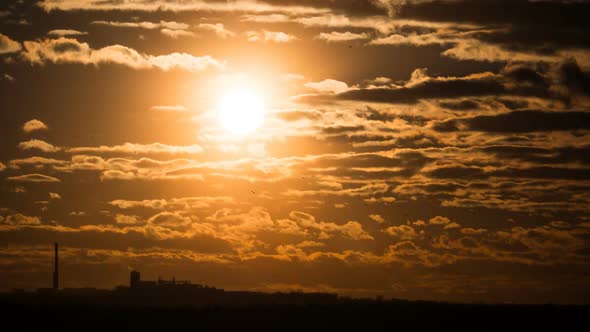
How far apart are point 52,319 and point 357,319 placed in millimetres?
41258

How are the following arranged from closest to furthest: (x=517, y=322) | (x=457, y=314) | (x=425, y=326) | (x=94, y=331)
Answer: (x=94, y=331)
(x=425, y=326)
(x=517, y=322)
(x=457, y=314)

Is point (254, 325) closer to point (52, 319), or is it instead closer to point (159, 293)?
point (52, 319)

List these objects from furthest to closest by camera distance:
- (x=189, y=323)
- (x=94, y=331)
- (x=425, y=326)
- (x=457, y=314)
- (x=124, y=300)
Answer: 1. (x=124, y=300)
2. (x=457, y=314)
3. (x=425, y=326)
4. (x=189, y=323)
5. (x=94, y=331)

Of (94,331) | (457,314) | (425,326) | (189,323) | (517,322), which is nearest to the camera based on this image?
(94,331)

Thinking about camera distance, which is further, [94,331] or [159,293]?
[159,293]

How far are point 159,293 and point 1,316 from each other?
8925cm

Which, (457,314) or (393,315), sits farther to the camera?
(457,314)

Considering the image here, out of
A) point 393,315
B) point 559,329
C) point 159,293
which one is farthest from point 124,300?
point 559,329

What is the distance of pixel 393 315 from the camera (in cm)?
13388

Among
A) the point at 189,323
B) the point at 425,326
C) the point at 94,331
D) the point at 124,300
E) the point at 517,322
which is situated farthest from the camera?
the point at 124,300

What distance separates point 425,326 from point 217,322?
27.9m

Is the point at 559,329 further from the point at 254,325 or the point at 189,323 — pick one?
the point at 189,323

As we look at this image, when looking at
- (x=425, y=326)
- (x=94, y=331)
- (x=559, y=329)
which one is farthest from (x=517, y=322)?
(x=94, y=331)

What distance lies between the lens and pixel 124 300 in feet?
627
